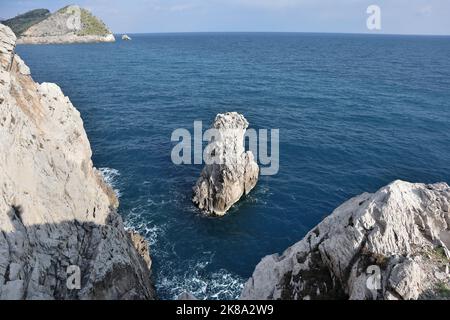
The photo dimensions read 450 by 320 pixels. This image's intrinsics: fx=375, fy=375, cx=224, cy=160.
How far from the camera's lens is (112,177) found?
62500mm

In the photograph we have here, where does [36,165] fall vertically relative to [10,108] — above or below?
below

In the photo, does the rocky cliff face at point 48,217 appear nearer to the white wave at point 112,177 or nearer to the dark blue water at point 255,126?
the dark blue water at point 255,126

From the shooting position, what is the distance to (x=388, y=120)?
285 ft

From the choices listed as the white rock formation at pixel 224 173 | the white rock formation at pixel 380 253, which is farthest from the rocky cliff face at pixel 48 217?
the white rock formation at pixel 224 173

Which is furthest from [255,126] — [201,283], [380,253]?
[380,253]

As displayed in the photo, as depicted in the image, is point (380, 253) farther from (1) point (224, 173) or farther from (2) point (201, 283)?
(1) point (224, 173)

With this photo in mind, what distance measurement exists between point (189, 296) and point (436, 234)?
47.8ft

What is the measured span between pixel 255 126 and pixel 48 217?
58010 mm

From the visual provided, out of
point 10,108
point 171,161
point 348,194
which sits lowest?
point 348,194

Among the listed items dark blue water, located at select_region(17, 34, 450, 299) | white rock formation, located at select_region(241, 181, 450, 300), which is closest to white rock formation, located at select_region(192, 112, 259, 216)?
dark blue water, located at select_region(17, 34, 450, 299)

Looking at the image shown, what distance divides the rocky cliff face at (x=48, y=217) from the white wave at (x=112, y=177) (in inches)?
642
